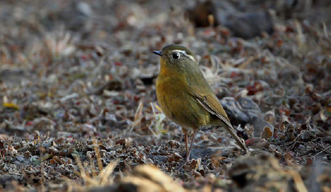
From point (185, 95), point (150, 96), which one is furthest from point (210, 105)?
point (150, 96)

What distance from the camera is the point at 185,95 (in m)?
5.46

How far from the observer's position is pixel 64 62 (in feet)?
29.0

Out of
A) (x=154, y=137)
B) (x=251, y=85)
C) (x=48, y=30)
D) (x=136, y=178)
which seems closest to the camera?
(x=136, y=178)

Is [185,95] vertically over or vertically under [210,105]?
over

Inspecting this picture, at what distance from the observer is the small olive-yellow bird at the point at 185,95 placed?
5.40 m

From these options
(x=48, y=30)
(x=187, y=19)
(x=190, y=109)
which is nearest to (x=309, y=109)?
(x=190, y=109)

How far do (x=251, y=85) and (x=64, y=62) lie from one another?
360 cm

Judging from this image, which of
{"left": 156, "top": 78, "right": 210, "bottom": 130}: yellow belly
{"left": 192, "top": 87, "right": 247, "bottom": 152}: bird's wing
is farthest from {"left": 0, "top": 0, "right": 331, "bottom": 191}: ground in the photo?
{"left": 156, "top": 78, "right": 210, "bottom": 130}: yellow belly

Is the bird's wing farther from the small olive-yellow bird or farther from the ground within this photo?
the ground

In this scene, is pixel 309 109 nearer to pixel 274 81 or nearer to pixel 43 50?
pixel 274 81

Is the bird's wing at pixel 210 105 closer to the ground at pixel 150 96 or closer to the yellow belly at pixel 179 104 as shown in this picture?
the yellow belly at pixel 179 104

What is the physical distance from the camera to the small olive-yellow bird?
540 cm

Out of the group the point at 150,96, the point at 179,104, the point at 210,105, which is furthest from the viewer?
the point at 150,96

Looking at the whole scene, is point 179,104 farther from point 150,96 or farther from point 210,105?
point 150,96
